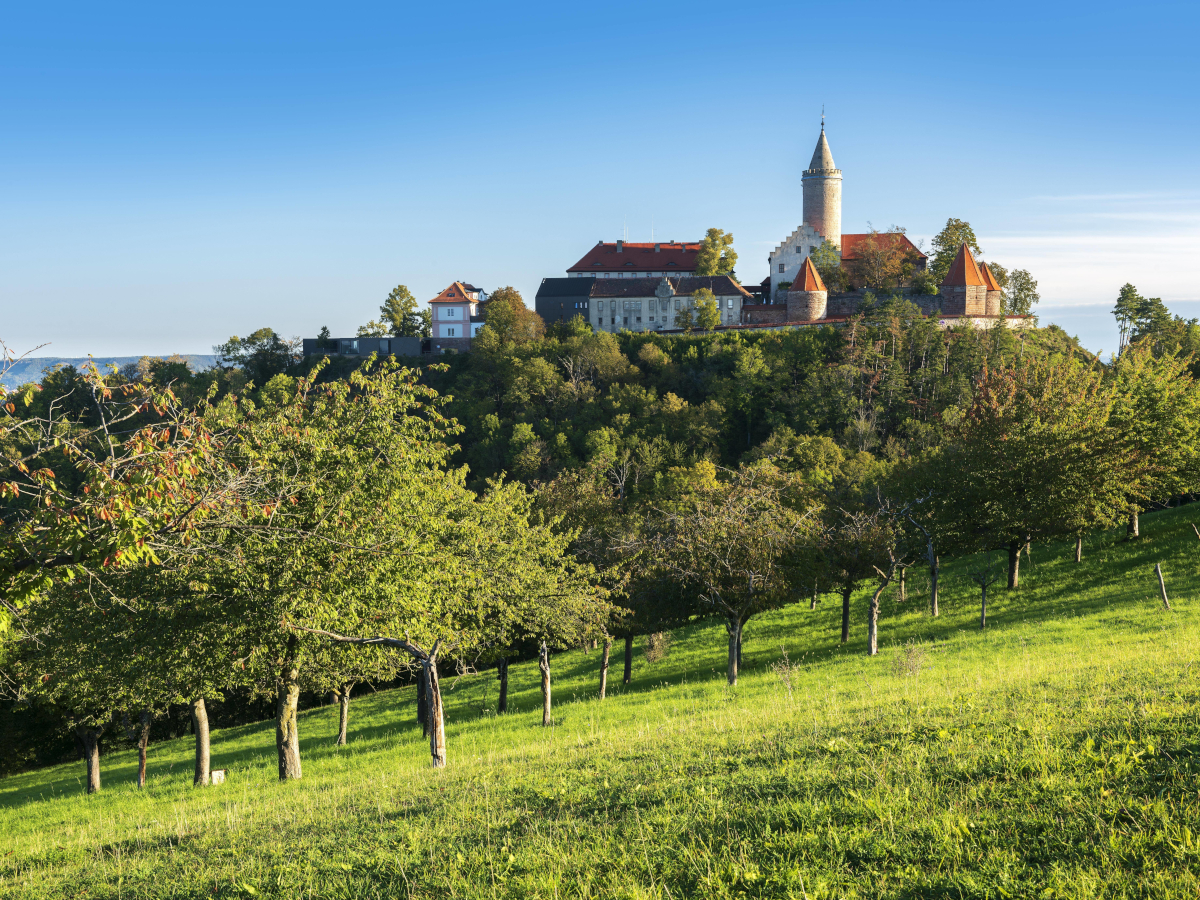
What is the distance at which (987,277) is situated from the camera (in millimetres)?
87188

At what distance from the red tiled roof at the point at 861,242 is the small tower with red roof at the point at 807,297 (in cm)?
1001

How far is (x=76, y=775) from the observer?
104 feet

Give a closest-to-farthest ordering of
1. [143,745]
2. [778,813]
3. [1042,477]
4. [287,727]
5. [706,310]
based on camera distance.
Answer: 1. [778,813]
2. [287,727]
3. [143,745]
4. [1042,477]
5. [706,310]

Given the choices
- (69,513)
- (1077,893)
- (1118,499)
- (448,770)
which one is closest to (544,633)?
(448,770)

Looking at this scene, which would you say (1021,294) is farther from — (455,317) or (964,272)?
(455,317)

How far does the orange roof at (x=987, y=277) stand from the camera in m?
86.8

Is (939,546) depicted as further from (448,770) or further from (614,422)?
(614,422)

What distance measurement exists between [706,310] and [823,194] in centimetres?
2502

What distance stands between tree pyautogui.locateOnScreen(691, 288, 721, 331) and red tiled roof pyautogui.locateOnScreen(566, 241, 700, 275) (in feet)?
52.7

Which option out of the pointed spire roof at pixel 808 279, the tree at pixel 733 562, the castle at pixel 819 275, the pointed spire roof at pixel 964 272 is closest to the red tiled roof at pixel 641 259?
the castle at pixel 819 275

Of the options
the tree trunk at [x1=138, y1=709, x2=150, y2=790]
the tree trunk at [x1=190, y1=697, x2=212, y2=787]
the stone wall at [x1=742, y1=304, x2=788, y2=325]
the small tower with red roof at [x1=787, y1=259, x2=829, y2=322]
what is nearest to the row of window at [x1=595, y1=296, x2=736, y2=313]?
the stone wall at [x1=742, y1=304, x2=788, y2=325]

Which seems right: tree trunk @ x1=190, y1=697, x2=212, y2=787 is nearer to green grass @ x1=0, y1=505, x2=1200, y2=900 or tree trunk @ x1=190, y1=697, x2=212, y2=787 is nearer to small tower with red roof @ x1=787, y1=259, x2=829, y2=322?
green grass @ x1=0, y1=505, x2=1200, y2=900

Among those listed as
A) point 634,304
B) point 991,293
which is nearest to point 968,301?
point 991,293

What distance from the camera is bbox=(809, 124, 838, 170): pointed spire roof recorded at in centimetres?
10806
